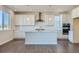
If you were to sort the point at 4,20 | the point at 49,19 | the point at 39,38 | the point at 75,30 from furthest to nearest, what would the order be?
the point at 49,19
the point at 4,20
the point at 75,30
the point at 39,38

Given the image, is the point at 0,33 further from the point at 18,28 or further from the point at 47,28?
the point at 47,28

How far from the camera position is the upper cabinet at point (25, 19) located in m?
12.5

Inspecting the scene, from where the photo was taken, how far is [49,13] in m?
12.8

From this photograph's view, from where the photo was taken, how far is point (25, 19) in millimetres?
12539

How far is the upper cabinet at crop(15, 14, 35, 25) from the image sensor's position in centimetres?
1254

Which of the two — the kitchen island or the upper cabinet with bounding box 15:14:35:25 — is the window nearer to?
the upper cabinet with bounding box 15:14:35:25

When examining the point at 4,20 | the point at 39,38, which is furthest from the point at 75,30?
the point at 4,20

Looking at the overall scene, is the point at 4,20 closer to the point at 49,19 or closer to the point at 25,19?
the point at 25,19

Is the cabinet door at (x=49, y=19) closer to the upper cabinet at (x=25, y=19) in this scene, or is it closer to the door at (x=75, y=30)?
the upper cabinet at (x=25, y=19)

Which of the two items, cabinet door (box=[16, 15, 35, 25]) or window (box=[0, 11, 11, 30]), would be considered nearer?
window (box=[0, 11, 11, 30])

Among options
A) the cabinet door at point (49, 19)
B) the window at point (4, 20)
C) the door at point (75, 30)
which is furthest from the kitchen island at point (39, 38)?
the cabinet door at point (49, 19)

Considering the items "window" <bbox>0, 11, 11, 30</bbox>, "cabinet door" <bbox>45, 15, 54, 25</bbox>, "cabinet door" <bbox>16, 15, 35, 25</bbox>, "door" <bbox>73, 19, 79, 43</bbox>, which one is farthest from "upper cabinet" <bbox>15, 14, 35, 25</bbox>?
"door" <bbox>73, 19, 79, 43</bbox>
